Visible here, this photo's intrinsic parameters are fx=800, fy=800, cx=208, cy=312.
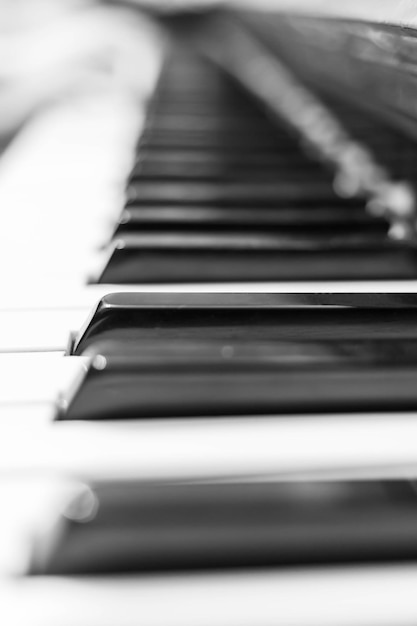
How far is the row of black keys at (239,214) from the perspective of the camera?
2.42 feet

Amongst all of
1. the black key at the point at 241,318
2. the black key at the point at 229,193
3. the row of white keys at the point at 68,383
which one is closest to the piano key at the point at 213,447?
the row of white keys at the point at 68,383

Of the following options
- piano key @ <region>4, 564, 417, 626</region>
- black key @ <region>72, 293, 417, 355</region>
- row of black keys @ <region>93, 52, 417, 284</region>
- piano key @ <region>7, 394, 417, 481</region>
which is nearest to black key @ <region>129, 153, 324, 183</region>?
row of black keys @ <region>93, 52, 417, 284</region>

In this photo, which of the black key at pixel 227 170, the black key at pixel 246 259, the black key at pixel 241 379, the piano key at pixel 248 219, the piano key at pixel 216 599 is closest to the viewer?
the piano key at pixel 216 599

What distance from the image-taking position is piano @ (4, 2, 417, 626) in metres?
0.36

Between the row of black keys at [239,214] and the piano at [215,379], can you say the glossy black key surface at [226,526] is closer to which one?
the piano at [215,379]

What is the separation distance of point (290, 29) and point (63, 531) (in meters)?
1.45

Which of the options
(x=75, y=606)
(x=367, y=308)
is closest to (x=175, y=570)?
(x=75, y=606)

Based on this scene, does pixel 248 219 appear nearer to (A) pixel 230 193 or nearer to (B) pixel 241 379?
(A) pixel 230 193

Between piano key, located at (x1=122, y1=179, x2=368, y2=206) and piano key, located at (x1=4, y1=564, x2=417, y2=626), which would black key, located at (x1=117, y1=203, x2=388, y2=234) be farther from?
piano key, located at (x1=4, y1=564, x2=417, y2=626)

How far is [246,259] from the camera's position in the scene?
747mm

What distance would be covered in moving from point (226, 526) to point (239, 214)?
55cm

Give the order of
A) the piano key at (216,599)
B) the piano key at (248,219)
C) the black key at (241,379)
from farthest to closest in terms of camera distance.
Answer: the piano key at (248,219) → the black key at (241,379) → the piano key at (216,599)

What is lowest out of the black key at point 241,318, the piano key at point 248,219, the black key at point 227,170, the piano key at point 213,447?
the piano key at point 213,447

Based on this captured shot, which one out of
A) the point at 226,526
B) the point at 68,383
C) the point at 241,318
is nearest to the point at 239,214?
the point at 241,318
